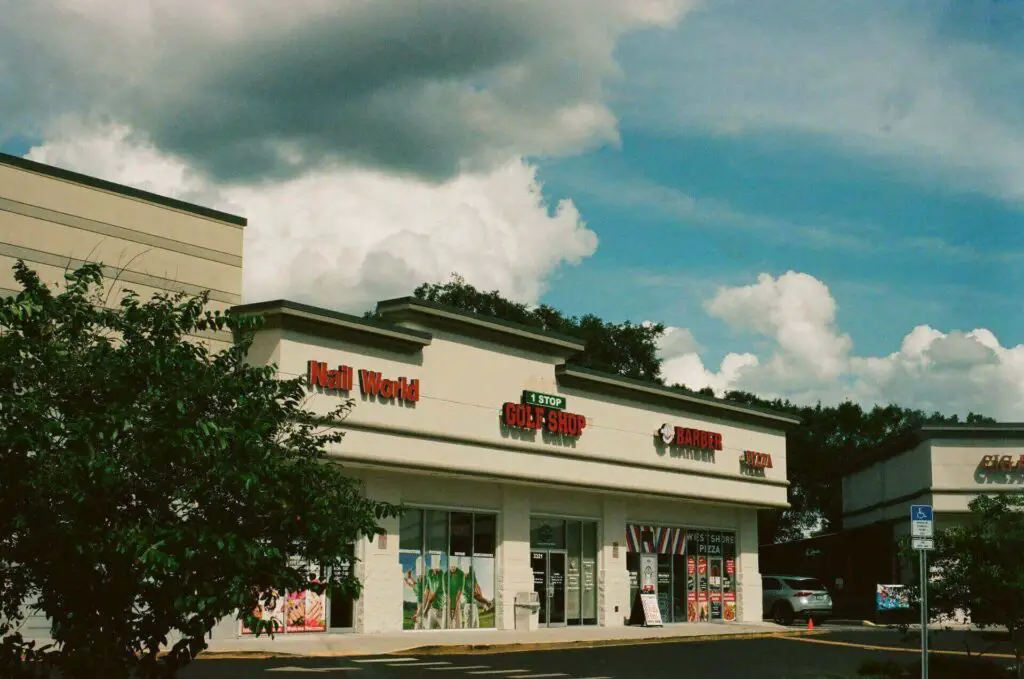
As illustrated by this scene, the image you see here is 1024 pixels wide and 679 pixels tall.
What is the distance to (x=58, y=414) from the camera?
33.5 feet

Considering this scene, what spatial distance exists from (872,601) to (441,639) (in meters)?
32.4

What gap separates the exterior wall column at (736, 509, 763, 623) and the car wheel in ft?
6.19

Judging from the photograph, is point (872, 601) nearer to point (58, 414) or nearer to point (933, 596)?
point (933, 596)

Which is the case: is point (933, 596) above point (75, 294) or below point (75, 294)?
below

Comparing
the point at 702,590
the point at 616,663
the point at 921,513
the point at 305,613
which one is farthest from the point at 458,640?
the point at 702,590

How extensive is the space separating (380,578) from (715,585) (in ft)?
55.4

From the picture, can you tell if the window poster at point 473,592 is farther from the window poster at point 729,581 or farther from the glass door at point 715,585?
the window poster at point 729,581

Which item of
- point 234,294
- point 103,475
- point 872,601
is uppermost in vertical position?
point 234,294

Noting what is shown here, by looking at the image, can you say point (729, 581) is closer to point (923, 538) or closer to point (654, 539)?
point (654, 539)

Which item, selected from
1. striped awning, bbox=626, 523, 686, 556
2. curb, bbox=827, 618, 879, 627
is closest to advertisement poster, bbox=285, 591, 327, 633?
striped awning, bbox=626, 523, 686, 556

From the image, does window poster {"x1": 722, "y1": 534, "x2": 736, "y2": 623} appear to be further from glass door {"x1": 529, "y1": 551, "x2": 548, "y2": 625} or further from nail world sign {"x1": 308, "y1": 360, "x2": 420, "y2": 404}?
nail world sign {"x1": 308, "y1": 360, "x2": 420, "y2": 404}

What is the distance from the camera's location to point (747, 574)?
43.3 meters

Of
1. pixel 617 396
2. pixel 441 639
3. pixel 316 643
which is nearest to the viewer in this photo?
pixel 316 643

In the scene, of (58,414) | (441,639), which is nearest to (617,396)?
(441,639)
